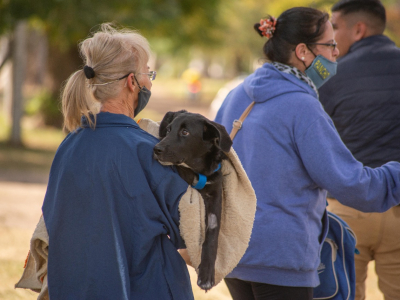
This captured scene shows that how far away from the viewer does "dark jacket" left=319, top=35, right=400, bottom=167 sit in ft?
11.6

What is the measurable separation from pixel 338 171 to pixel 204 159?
72 cm

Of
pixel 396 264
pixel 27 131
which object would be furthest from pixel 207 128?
pixel 27 131

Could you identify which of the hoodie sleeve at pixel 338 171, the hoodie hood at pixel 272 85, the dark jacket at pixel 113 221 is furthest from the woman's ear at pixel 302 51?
the dark jacket at pixel 113 221

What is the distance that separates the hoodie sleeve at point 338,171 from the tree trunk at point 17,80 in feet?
47.1

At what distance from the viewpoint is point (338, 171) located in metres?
2.76

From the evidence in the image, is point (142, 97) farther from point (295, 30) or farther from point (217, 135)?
point (295, 30)

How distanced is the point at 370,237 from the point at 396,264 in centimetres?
26

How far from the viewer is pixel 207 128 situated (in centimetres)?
255

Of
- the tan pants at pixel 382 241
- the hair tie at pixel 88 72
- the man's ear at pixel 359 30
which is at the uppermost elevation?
the man's ear at pixel 359 30

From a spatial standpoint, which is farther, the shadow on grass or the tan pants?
the shadow on grass

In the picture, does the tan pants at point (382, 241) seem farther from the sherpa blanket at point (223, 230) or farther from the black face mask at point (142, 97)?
the black face mask at point (142, 97)

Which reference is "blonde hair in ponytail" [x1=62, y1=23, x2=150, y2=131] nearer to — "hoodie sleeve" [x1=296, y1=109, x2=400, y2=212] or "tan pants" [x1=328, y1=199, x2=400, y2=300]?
"hoodie sleeve" [x1=296, y1=109, x2=400, y2=212]

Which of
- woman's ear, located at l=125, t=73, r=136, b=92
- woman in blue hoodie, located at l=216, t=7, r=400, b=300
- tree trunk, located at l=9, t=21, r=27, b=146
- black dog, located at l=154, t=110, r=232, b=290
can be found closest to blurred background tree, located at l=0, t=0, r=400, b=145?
tree trunk, located at l=9, t=21, r=27, b=146

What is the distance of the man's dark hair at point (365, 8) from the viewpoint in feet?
12.9
